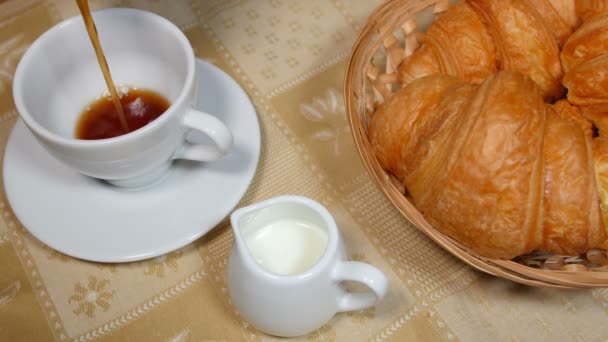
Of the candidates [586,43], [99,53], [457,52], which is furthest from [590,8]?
[99,53]

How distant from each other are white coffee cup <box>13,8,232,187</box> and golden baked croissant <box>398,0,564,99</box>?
0.36 m

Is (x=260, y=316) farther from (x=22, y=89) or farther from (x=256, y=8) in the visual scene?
(x=256, y=8)

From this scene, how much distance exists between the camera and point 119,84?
0.92 m

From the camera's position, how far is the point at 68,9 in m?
1.10

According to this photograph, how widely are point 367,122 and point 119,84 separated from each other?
408 mm

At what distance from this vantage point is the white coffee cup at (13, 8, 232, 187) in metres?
0.72

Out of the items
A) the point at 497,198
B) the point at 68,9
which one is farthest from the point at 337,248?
the point at 68,9

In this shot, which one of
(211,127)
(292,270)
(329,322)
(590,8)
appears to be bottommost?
(329,322)

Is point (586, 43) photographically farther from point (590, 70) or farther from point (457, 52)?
point (457, 52)

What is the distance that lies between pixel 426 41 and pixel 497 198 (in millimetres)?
337

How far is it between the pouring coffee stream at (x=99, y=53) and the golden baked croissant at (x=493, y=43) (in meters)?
0.45

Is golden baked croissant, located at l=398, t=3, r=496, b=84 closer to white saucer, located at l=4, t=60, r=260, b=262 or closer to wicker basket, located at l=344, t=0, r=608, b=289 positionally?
wicker basket, located at l=344, t=0, r=608, b=289

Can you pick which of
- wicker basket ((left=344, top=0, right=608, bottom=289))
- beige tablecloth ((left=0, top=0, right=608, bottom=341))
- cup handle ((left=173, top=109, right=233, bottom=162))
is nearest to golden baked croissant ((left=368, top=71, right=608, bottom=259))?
wicker basket ((left=344, top=0, right=608, bottom=289))

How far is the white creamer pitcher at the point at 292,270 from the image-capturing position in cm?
64
